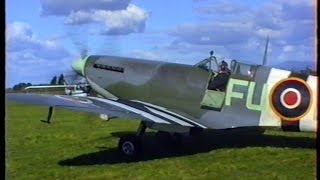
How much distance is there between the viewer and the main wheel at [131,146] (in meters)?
7.41

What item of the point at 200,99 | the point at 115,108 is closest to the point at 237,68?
the point at 200,99

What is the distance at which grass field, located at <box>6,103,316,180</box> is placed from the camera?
6148 mm

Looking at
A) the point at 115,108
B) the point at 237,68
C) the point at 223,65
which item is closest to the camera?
the point at 237,68

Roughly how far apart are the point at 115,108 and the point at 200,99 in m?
1.16

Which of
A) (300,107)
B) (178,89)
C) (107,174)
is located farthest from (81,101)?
(300,107)

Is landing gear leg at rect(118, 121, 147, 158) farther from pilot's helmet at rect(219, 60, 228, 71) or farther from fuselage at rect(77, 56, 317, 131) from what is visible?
pilot's helmet at rect(219, 60, 228, 71)

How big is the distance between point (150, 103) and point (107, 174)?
2372mm

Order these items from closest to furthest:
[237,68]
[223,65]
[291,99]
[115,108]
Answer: [291,99], [237,68], [223,65], [115,108]

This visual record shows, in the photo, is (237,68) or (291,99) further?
(237,68)

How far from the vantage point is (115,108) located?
796 centimetres

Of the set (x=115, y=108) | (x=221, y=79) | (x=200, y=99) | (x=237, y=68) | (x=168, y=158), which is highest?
(x=237, y=68)

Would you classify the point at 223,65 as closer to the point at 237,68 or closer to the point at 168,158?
the point at 237,68

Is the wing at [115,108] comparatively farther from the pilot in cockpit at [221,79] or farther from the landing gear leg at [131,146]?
the pilot in cockpit at [221,79]

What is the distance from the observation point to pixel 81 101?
806cm
